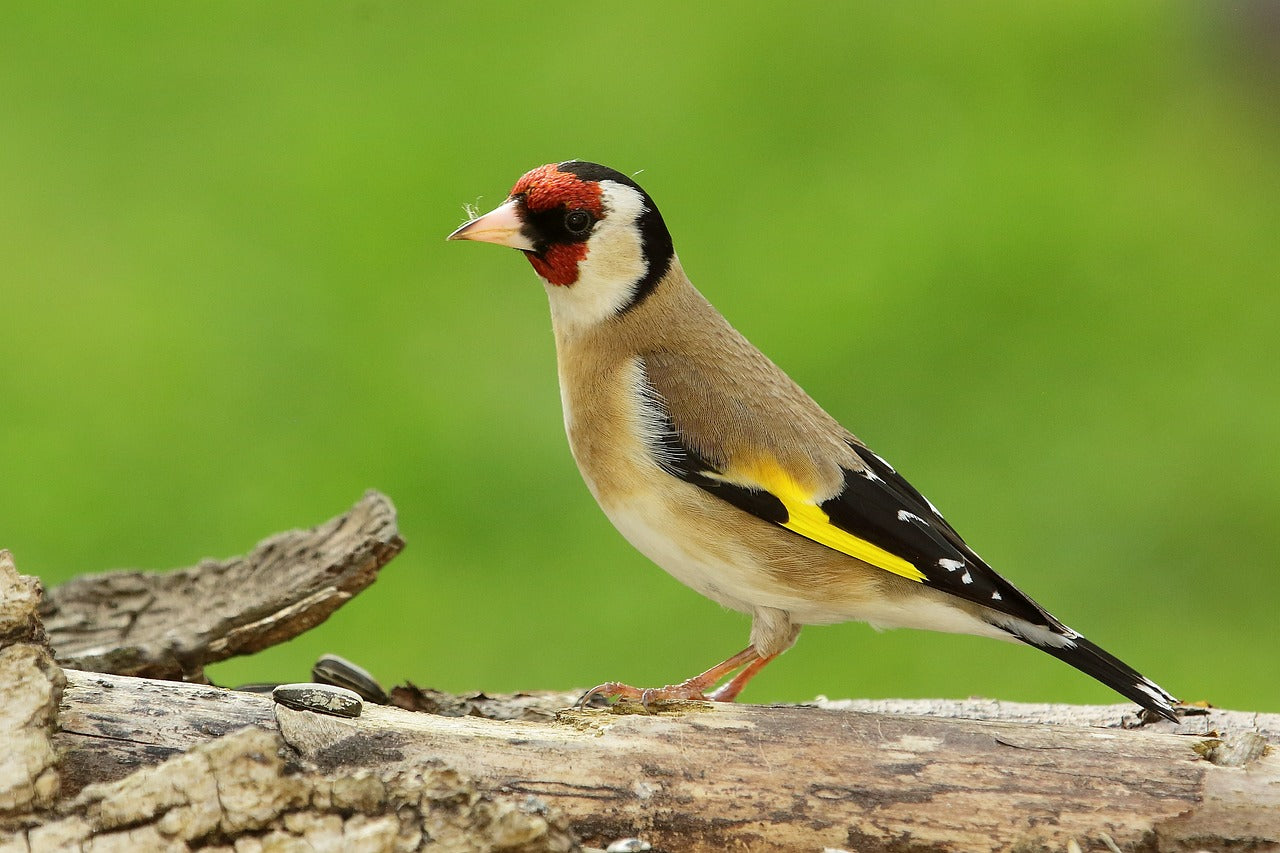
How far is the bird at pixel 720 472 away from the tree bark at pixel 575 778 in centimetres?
42

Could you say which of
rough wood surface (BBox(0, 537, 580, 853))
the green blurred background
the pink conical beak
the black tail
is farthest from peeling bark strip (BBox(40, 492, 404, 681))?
the green blurred background

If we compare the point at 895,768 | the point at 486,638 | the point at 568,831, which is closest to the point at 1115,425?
the point at 486,638

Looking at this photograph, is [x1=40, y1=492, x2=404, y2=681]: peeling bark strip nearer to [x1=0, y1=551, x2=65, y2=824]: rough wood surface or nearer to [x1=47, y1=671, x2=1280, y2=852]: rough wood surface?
[x1=47, y1=671, x2=1280, y2=852]: rough wood surface

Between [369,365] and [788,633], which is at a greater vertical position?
[369,365]

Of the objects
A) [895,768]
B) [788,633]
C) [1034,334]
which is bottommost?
[895,768]

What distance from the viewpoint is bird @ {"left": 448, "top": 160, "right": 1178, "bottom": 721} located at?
3869mm

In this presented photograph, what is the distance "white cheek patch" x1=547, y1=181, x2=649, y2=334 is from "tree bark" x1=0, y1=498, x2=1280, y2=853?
3.93ft

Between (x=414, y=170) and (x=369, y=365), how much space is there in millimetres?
1775

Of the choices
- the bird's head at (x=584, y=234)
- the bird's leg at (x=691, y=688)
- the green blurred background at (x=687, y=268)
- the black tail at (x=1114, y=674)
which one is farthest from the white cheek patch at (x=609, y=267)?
the green blurred background at (x=687, y=268)

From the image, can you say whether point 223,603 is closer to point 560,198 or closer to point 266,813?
point 560,198

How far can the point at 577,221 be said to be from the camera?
4.13m

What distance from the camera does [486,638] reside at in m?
7.29

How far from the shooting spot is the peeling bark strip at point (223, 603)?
14.0ft

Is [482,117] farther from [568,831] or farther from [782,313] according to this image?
[568,831]
